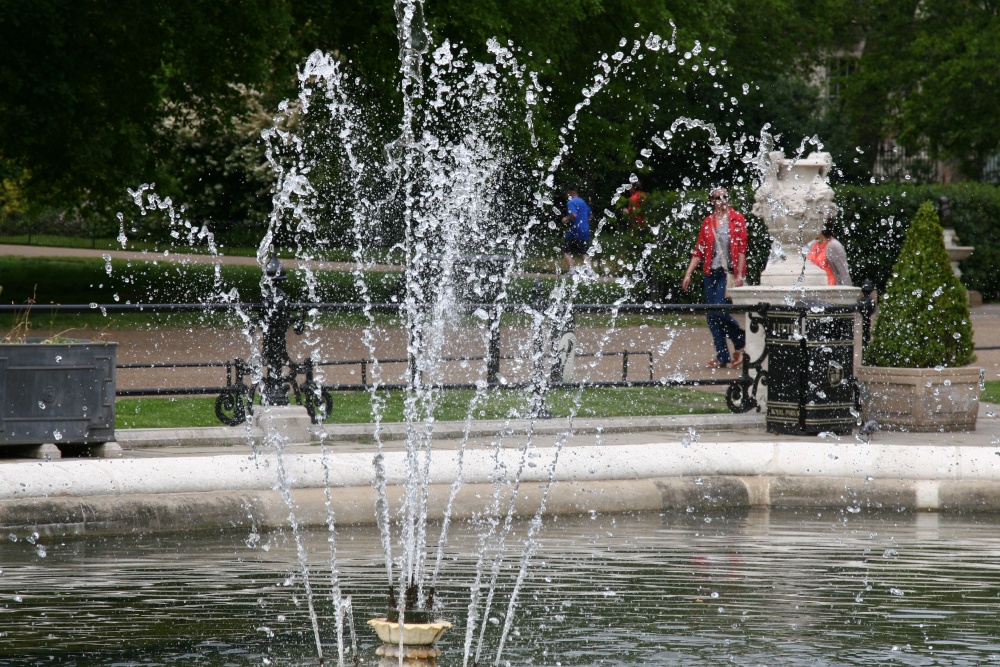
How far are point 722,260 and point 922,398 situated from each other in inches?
180

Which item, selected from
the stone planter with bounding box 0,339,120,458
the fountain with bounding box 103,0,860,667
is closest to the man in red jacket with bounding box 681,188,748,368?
the fountain with bounding box 103,0,860,667

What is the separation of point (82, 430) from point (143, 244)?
97.8ft

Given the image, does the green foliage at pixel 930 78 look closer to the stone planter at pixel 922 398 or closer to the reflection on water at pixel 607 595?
the stone planter at pixel 922 398

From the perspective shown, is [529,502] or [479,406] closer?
[529,502]

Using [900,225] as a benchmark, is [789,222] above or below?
below

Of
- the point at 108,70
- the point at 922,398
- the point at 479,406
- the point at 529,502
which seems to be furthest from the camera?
the point at 108,70

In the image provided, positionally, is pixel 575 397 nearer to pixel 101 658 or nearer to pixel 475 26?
pixel 101 658

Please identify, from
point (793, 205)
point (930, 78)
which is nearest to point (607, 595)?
point (793, 205)

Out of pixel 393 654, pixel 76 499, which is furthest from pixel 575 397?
pixel 393 654

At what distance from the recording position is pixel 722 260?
14.5 meters

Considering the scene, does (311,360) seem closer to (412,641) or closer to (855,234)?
(412,641)

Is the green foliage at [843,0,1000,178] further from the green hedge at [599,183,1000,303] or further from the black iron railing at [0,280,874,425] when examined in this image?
the black iron railing at [0,280,874,425]

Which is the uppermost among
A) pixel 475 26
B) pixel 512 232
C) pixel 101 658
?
pixel 475 26

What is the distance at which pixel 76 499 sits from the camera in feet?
22.6
